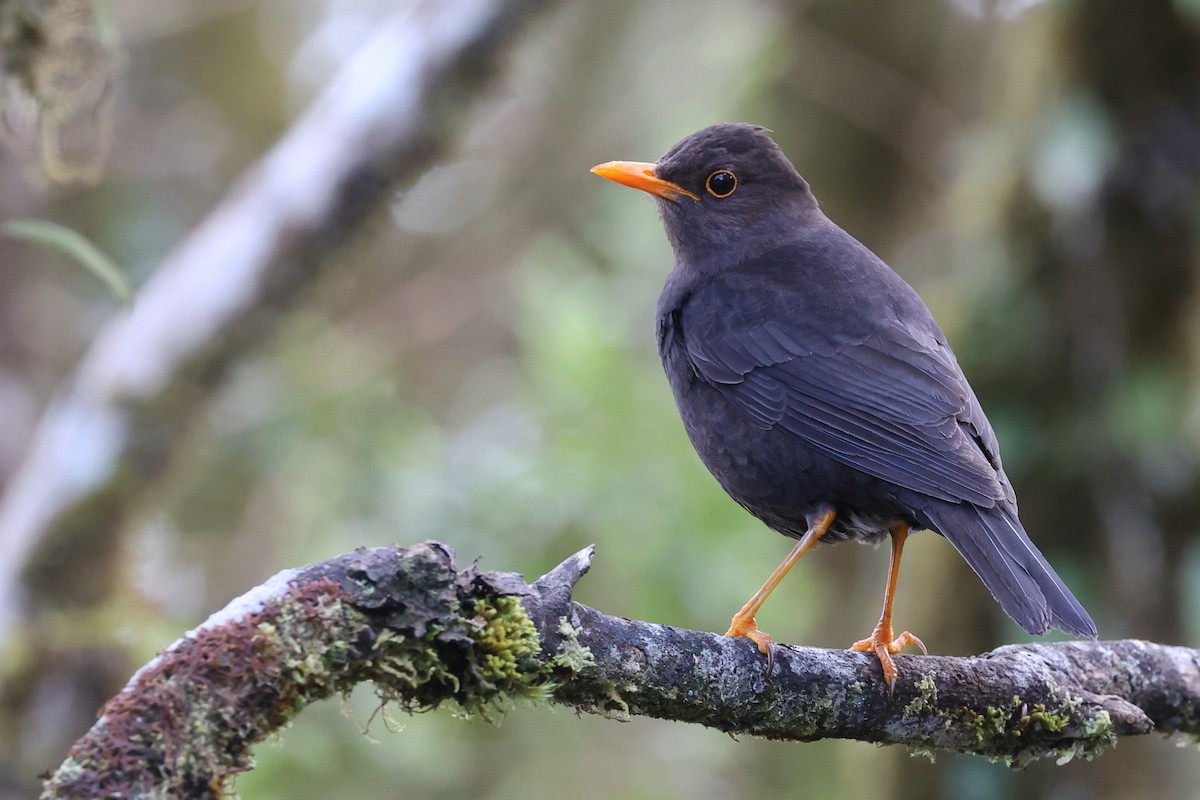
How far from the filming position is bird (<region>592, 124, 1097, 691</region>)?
3941 millimetres

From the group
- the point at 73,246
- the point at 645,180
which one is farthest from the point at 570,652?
the point at 645,180

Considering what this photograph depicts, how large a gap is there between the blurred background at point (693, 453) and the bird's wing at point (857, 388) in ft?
5.99

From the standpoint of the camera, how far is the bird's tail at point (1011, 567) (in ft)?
11.5

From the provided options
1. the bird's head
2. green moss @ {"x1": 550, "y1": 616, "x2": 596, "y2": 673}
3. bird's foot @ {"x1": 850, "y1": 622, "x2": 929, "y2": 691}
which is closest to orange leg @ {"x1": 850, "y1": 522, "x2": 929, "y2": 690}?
bird's foot @ {"x1": 850, "y1": 622, "x2": 929, "y2": 691}

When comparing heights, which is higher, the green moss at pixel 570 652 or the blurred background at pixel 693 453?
the blurred background at pixel 693 453

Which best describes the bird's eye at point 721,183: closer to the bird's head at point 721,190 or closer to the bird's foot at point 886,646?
the bird's head at point 721,190

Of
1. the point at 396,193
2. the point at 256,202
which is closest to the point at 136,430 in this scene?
the point at 256,202

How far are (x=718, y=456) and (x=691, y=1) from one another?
6.98 meters

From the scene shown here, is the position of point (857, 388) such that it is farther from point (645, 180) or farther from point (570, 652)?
point (570, 652)

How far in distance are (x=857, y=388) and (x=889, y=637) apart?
0.93 m

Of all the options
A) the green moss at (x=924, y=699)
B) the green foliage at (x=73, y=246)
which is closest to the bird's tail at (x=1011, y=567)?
the green moss at (x=924, y=699)

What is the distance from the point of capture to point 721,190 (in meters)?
5.28

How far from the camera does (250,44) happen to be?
11672 mm

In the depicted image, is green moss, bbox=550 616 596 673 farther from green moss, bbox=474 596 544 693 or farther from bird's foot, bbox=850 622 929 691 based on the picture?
bird's foot, bbox=850 622 929 691
